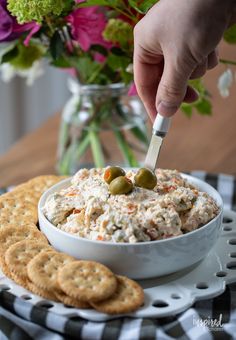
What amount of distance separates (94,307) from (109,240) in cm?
13

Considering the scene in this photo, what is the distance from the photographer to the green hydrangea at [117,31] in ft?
4.74

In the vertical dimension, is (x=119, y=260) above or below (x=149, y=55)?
below

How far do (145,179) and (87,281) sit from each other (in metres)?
0.26

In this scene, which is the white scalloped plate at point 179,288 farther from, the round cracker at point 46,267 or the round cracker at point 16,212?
the round cracker at point 16,212

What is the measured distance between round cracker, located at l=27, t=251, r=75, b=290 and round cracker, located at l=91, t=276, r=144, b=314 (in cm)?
8

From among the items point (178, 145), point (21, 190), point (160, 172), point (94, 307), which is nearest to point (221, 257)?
point (160, 172)

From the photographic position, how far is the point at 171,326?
109 cm

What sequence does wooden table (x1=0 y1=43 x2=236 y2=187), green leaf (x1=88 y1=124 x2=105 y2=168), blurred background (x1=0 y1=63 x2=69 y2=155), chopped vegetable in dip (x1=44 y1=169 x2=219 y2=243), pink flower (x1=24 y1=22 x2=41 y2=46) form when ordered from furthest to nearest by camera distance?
1. blurred background (x1=0 y1=63 x2=69 y2=155)
2. wooden table (x1=0 y1=43 x2=236 y2=187)
3. green leaf (x1=88 y1=124 x2=105 y2=168)
4. pink flower (x1=24 y1=22 x2=41 y2=46)
5. chopped vegetable in dip (x1=44 y1=169 x2=219 y2=243)

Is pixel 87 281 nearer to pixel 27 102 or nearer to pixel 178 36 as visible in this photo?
pixel 178 36

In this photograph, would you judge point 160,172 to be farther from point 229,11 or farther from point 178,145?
point 178,145

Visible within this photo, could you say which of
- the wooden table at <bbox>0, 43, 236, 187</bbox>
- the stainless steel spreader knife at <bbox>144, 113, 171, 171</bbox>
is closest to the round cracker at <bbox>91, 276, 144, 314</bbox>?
the stainless steel spreader knife at <bbox>144, 113, 171, 171</bbox>

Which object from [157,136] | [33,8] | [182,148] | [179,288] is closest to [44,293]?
[179,288]

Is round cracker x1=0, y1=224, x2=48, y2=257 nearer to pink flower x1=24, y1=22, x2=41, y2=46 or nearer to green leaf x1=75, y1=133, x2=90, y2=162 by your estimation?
pink flower x1=24, y1=22, x2=41, y2=46

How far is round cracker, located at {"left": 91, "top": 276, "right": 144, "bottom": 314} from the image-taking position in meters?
1.07
